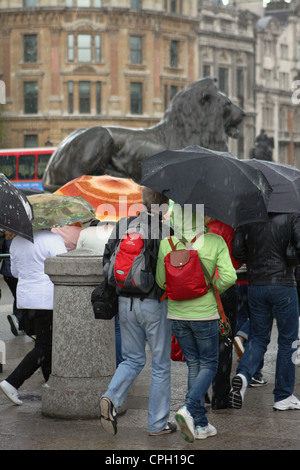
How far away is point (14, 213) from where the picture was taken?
6.64 metres

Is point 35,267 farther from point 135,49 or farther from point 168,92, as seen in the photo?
point 168,92

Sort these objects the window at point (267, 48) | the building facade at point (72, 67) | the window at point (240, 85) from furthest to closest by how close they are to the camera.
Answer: the window at point (267, 48)
the window at point (240, 85)
the building facade at point (72, 67)

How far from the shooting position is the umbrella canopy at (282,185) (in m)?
6.44

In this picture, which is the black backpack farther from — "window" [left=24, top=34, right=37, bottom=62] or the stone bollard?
"window" [left=24, top=34, right=37, bottom=62]

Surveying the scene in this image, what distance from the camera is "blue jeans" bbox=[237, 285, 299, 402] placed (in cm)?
643

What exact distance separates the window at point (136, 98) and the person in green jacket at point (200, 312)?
54577mm

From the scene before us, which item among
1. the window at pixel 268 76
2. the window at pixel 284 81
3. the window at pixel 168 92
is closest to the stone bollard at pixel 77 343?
the window at pixel 168 92

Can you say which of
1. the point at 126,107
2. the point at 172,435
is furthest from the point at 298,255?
the point at 126,107

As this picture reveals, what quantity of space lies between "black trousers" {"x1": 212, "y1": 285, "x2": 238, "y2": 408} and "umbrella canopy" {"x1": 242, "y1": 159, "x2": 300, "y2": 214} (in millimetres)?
703

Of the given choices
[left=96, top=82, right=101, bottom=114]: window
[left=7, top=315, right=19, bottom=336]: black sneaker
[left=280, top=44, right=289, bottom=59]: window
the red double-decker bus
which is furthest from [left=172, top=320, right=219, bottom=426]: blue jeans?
[left=280, top=44, right=289, bottom=59]: window

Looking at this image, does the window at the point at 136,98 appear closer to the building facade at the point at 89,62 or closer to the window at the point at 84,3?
the building facade at the point at 89,62

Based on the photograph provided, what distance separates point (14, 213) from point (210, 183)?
Result: 1.70 meters
